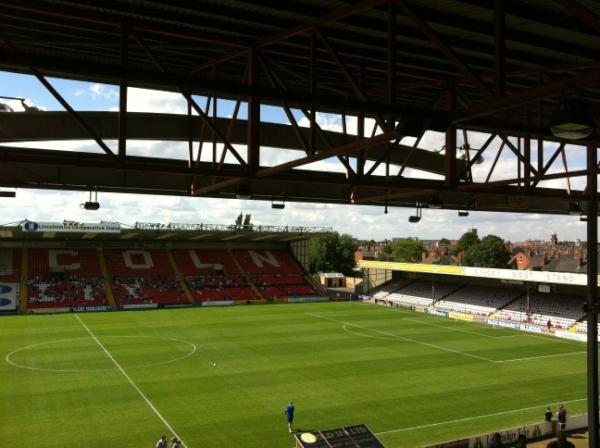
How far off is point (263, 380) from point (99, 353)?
1106cm

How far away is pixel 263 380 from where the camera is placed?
84.3ft

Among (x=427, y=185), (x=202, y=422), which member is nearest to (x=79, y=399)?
(x=202, y=422)

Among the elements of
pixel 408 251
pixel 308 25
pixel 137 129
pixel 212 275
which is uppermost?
pixel 308 25

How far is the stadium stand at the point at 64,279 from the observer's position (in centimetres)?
5016

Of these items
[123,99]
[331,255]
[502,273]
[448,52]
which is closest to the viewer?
[448,52]

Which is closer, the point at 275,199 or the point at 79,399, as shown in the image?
the point at 275,199

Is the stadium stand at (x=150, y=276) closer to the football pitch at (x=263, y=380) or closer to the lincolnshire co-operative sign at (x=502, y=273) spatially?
the football pitch at (x=263, y=380)

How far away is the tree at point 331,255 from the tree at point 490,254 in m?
21.8

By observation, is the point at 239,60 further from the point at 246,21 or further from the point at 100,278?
the point at 100,278

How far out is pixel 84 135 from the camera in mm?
10289

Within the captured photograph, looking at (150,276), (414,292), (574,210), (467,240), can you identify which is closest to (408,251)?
A: (467,240)

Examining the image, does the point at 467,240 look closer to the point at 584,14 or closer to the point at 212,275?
the point at 212,275

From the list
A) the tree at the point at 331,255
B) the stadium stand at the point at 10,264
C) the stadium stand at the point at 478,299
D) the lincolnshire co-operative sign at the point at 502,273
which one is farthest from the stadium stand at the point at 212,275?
the tree at the point at 331,255

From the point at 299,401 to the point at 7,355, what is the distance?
17.6 meters
